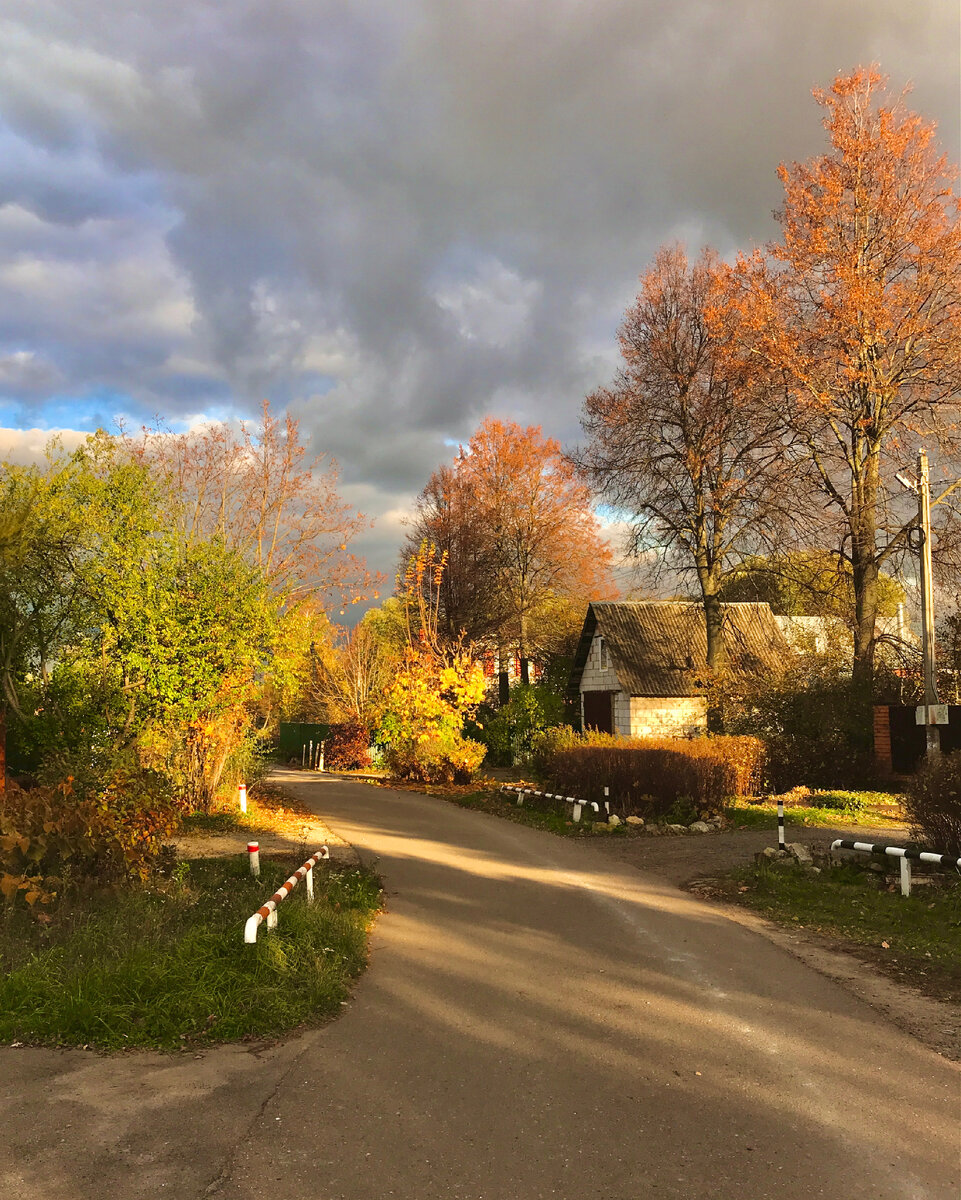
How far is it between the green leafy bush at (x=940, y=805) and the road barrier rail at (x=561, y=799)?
247 inches

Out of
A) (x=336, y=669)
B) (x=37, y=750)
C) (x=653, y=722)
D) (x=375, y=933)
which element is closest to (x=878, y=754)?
(x=653, y=722)

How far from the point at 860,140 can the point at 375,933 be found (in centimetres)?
2296

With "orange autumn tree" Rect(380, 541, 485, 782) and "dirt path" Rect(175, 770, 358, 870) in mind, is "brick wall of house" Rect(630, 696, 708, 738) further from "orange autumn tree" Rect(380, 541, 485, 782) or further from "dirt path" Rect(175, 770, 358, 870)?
"dirt path" Rect(175, 770, 358, 870)

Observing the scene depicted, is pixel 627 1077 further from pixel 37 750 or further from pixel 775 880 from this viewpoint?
pixel 37 750

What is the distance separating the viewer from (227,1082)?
5152 mm

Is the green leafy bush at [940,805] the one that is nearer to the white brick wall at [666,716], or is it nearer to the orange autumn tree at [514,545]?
the white brick wall at [666,716]

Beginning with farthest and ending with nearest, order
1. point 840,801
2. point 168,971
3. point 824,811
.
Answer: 1. point 840,801
2. point 824,811
3. point 168,971

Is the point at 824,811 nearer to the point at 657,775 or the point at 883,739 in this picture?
the point at 657,775

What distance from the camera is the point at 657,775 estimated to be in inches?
679

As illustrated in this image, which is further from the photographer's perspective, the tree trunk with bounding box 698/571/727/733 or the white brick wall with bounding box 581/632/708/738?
the white brick wall with bounding box 581/632/708/738

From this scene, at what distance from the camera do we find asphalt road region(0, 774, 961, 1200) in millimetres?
4059

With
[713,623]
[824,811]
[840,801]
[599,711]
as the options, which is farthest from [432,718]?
[599,711]

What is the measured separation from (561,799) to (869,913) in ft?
28.7

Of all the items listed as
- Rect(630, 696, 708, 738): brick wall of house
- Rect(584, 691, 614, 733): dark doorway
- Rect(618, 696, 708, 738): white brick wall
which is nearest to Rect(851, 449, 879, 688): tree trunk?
Rect(630, 696, 708, 738): brick wall of house
